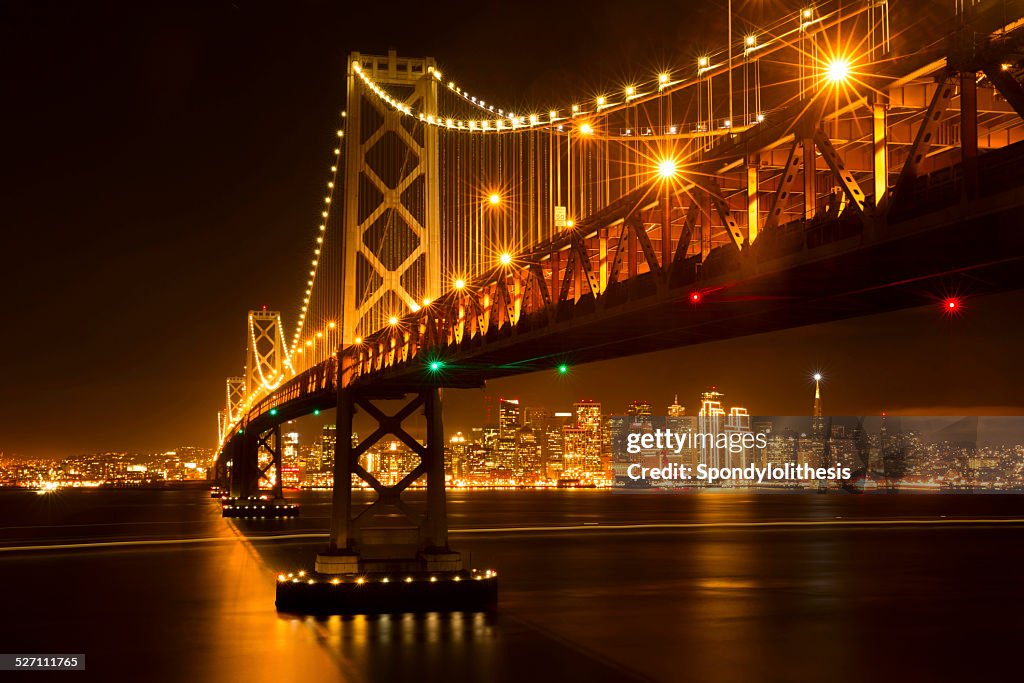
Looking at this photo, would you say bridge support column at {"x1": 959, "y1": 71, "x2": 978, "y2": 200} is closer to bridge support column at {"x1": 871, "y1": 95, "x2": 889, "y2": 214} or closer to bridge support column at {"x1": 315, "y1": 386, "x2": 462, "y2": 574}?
bridge support column at {"x1": 871, "y1": 95, "x2": 889, "y2": 214}

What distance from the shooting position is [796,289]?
15930mm

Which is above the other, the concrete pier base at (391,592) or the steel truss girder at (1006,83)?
the steel truss girder at (1006,83)

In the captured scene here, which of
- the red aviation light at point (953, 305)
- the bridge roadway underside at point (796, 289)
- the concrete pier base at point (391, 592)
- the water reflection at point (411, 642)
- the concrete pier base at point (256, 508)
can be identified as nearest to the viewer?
the bridge roadway underside at point (796, 289)

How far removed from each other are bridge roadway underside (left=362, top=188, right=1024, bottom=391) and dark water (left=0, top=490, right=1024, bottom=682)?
7.55 meters

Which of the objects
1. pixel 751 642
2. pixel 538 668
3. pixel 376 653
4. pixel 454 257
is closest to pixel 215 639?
pixel 376 653

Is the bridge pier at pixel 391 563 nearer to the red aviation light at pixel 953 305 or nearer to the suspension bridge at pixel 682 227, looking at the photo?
the suspension bridge at pixel 682 227

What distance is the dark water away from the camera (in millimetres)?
27828

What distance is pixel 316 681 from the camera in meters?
25.5

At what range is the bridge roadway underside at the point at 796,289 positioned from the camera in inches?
484

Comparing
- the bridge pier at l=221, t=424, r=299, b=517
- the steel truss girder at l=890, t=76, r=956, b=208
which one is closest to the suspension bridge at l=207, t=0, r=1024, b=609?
the steel truss girder at l=890, t=76, r=956, b=208

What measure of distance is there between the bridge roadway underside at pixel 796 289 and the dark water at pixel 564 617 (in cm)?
755

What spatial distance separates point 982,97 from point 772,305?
492cm

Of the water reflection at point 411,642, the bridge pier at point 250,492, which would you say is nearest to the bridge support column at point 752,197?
the water reflection at point 411,642

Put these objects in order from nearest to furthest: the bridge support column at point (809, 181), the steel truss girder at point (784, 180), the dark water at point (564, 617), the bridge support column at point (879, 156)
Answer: the bridge support column at point (879, 156)
the bridge support column at point (809, 181)
the steel truss girder at point (784, 180)
the dark water at point (564, 617)
